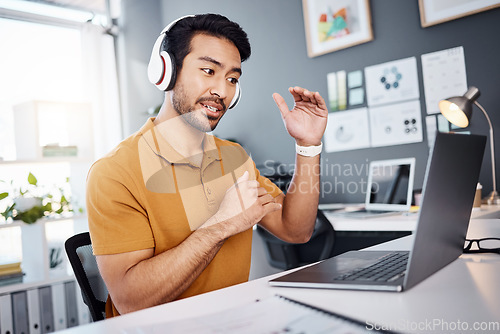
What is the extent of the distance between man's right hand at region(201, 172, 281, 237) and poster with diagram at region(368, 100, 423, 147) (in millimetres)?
1868

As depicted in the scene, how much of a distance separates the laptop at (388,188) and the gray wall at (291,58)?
230mm

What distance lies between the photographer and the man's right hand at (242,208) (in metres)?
1.06

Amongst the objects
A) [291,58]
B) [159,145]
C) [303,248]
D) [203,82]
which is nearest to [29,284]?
[303,248]

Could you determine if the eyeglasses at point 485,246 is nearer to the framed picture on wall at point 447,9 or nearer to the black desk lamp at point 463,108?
the black desk lamp at point 463,108

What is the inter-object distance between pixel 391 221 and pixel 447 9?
135 cm

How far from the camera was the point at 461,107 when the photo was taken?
7.13ft

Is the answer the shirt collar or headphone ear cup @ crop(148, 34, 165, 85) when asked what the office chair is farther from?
headphone ear cup @ crop(148, 34, 165, 85)

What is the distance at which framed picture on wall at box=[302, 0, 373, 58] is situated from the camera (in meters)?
2.85

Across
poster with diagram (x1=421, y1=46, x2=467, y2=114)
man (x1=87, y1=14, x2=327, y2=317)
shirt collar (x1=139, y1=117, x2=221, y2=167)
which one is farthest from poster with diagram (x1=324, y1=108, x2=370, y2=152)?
shirt collar (x1=139, y1=117, x2=221, y2=167)

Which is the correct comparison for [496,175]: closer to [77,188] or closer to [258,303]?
[258,303]

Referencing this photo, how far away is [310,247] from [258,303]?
159cm

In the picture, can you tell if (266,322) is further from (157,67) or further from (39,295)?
(39,295)

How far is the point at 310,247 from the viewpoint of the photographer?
2.25 metres

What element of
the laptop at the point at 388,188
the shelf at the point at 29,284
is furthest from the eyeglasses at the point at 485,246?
the shelf at the point at 29,284
